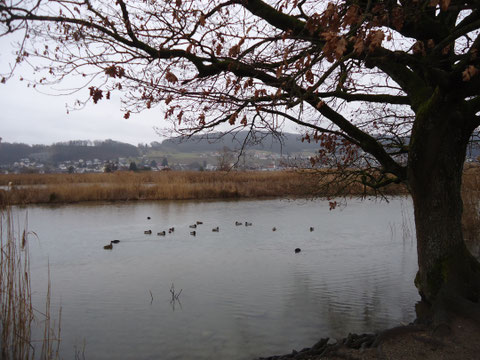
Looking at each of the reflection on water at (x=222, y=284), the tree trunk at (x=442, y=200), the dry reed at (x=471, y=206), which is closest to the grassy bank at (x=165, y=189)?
the reflection on water at (x=222, y=284)

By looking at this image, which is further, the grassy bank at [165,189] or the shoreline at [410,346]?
the grassy bank at [165,189]

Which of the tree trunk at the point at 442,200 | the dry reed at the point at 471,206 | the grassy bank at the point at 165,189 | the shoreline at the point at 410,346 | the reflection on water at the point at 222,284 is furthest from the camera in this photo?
the grassy bank at the point at 165,189

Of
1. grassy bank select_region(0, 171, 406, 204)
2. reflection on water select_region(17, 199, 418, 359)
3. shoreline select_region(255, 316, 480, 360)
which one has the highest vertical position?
grassy bank select_region(0, 171, 406, 204)

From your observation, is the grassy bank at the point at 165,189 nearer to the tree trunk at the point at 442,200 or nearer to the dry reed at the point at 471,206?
the dry reed at the point at 471,206

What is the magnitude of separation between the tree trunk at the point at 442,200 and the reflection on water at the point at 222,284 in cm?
108

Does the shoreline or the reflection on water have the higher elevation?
the shoreline

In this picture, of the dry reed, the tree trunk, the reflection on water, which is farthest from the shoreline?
the dry reed

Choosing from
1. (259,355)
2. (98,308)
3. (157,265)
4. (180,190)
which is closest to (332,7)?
(259,355)

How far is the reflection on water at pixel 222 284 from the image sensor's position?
482 centimetres

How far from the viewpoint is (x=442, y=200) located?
4309 millimetres

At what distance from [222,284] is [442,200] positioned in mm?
3790

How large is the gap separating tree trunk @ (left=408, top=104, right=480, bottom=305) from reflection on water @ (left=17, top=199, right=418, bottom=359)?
42.5 inches

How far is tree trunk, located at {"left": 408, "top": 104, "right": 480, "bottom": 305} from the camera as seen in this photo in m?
4.25

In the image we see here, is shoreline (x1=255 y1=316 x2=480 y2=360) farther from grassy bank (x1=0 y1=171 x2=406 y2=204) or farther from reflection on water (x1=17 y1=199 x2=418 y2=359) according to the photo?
grassy bank (x1=0 y1=171 x2=406 y2=204)
